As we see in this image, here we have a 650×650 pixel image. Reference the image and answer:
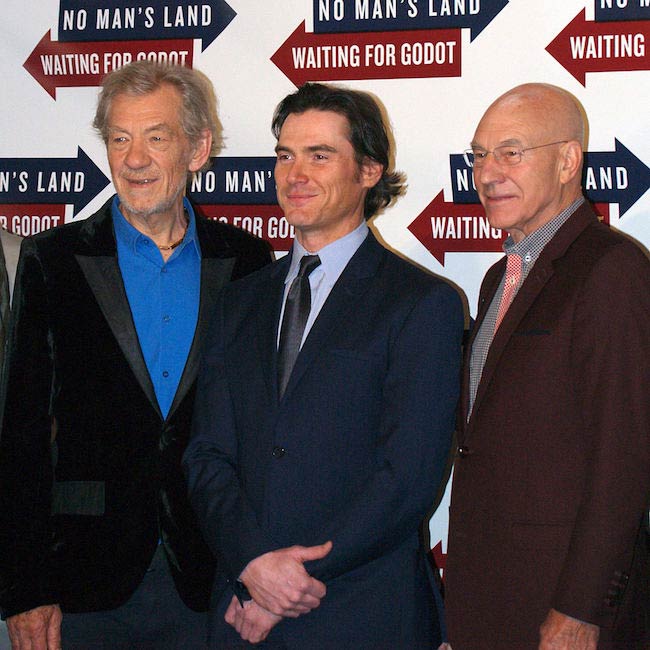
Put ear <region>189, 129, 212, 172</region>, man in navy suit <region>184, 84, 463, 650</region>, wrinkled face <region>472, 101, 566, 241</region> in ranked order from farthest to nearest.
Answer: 1. ear <region>189, 129, 212, 172</region>
2. wrinkled face <region>472, 101, 566, 241</region>
3. man in navy suit <region>184, 84, 463, 650</region>

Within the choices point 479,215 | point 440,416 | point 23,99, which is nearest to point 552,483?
point 440,416

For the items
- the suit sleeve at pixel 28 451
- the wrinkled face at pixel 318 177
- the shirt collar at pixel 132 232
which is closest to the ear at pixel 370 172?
the wrinkled face at pixel 318 177

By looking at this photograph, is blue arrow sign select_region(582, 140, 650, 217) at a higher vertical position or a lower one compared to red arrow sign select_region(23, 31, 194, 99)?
lower

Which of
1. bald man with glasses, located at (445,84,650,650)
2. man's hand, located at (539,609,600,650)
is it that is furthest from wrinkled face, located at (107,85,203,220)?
man's hand, located at (539,609,600,650)

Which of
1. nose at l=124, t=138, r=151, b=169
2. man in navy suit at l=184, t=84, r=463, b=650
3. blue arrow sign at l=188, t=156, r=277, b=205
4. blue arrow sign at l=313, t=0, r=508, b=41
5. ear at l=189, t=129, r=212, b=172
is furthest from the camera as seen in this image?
blue arrow sign at l=188, t=156, r=277, b=205

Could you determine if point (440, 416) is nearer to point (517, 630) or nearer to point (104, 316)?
point (517, 630)

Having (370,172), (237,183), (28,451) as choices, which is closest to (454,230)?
(237,183)

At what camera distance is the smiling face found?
2.03 metres

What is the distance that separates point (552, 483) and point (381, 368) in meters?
0.43

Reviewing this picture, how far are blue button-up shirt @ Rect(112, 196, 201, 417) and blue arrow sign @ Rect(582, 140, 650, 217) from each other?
4.69ft

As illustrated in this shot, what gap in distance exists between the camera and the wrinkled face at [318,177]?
2.06 meters

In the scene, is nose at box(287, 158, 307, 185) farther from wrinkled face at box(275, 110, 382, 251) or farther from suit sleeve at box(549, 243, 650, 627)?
suit sleeve at box(549, 243, 650, 627)

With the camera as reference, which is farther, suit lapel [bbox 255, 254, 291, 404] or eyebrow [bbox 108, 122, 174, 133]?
eyebrow [bbox 108, 122, 174, 133]

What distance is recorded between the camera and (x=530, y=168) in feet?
6.65
